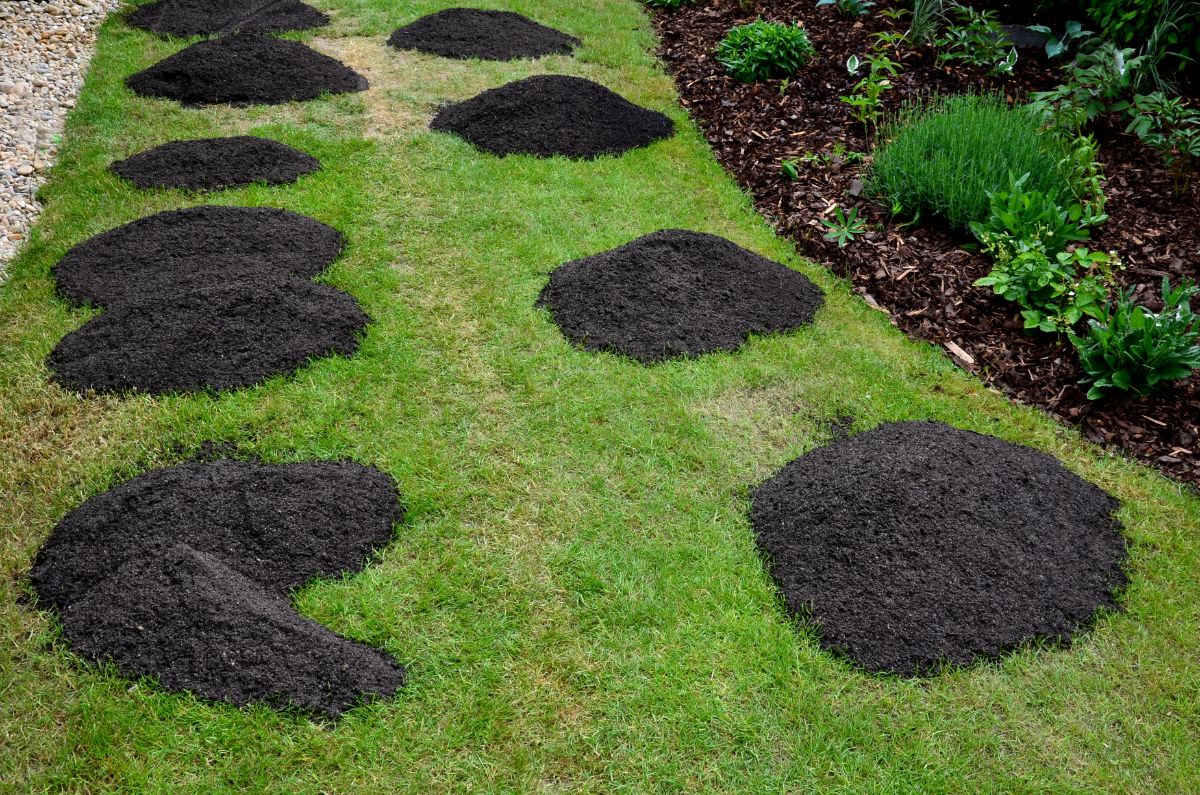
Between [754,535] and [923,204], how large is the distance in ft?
9.47

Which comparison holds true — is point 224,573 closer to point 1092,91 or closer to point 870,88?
point 870,88

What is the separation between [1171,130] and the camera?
5664 mm

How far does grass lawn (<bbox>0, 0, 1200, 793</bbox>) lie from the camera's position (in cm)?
271

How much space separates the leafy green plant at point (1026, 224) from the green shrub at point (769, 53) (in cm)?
293

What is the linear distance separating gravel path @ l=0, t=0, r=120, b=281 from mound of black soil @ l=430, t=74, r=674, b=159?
2.85 m

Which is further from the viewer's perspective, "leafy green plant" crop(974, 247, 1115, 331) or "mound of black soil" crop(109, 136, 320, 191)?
"mound of black soil" crop(109, 136, 320, 191)

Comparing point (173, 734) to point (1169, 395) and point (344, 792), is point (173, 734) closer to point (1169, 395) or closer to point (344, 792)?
point (344, 792)

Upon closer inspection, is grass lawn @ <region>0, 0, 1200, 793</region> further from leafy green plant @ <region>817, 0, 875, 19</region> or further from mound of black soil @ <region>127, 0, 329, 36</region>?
leafy green plant @ <region>817, 0, 875, 19</region>

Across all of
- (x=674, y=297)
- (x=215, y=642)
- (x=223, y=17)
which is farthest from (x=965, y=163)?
(x=223, y=17)

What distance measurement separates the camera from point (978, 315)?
15.6 ft

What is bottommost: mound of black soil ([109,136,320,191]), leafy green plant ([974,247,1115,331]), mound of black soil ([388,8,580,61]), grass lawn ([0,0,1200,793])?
grass lawn ([0,0,1200,793])

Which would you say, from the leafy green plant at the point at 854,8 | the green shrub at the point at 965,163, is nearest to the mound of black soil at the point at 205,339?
the green shrub at the point at 965,163

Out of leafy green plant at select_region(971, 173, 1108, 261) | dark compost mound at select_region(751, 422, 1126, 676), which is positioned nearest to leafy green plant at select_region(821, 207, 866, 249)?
leafy green plant at select_region(971, 173, 1108, 261)

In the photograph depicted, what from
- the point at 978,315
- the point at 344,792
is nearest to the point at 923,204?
the point at 978,315
